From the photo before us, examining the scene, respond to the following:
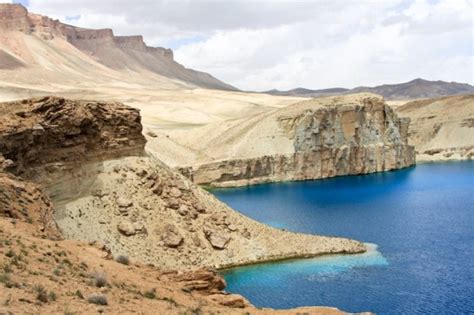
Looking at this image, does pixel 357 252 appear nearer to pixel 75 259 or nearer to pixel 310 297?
pixel 310 297

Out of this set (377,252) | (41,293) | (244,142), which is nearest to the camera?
(41,293)

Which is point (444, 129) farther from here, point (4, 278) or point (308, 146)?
point (4, 278)

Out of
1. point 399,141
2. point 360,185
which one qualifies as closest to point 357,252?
point 360,185

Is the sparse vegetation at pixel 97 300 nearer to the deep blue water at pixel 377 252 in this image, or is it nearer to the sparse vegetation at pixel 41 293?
the sparse vegetation at pixel 41 293

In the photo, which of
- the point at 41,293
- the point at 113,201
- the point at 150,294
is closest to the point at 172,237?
the point at 113,201

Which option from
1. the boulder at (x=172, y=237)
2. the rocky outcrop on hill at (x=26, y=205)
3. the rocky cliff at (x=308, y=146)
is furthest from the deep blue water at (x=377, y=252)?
the rocky cliff at (x=308, y=146)

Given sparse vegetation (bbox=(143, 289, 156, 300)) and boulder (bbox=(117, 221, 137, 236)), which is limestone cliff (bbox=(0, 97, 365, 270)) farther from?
sparse vegetation (bbox=(143, 289, 156, 300))

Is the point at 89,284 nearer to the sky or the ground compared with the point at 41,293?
nearer to the ground
